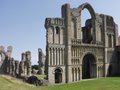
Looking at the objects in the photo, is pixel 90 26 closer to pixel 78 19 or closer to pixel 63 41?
pixel 78 19

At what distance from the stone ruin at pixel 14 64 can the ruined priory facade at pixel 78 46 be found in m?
6.87

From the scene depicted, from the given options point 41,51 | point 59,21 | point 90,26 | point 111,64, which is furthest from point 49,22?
point 41,51

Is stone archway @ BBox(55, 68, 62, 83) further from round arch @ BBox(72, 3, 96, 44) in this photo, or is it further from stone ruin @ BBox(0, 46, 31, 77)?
round arch @ BBox(72, 3, 96, 44)

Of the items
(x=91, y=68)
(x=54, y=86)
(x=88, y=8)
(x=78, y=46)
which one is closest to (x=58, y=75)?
(x=54, y=86)

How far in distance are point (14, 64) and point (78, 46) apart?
48.2 ft

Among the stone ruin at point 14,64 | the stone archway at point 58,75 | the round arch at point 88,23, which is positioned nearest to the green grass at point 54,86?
the stone archway at point 58,75

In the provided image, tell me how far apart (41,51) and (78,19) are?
23459mm

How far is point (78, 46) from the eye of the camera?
37.5 meters

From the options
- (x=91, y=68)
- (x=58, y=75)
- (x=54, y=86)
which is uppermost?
(x=91, y=68)

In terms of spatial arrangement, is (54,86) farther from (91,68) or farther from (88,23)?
(88,23)

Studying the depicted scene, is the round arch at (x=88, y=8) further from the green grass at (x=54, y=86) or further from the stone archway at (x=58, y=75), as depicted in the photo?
the green grass at (x=54, y=86)

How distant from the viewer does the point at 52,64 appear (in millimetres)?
34062

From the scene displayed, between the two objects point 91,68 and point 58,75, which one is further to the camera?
point 91,68

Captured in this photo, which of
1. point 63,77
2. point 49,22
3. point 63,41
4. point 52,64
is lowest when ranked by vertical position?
point 63,77
